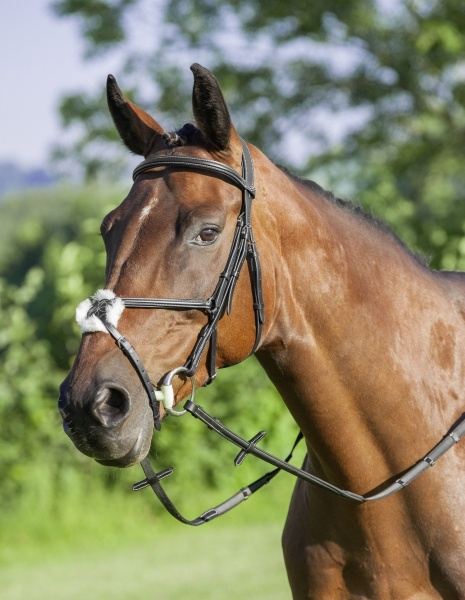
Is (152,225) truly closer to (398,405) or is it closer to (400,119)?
(398,405)

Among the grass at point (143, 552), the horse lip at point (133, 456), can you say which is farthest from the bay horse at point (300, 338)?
the grass at point (143, 552)

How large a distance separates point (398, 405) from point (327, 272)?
1.62 feet

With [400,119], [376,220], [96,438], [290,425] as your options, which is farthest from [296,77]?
[96,438]

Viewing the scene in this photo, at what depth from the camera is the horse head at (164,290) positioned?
2.49m

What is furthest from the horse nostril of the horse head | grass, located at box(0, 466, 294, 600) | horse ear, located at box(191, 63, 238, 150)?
grass, located at box(0, 466, 294, 600)

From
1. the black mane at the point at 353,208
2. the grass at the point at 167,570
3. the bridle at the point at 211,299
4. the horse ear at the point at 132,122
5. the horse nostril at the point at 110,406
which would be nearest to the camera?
the horse nostril at the point at 110,406

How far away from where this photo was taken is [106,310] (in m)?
2.54

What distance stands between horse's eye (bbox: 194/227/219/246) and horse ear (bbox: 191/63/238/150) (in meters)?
0.30

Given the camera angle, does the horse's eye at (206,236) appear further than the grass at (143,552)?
No

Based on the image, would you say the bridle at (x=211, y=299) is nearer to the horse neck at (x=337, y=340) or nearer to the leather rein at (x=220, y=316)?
the leather rein at (x=220, y=316)

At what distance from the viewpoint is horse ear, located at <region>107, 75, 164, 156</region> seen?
3.00m

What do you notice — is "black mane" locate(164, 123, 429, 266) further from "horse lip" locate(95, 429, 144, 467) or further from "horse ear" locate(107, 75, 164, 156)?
"horse lip" locate(95, 429, 144, 467)

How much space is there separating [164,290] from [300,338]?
52 centimetres

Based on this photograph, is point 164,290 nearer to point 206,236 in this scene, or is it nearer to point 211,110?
point 206,236
